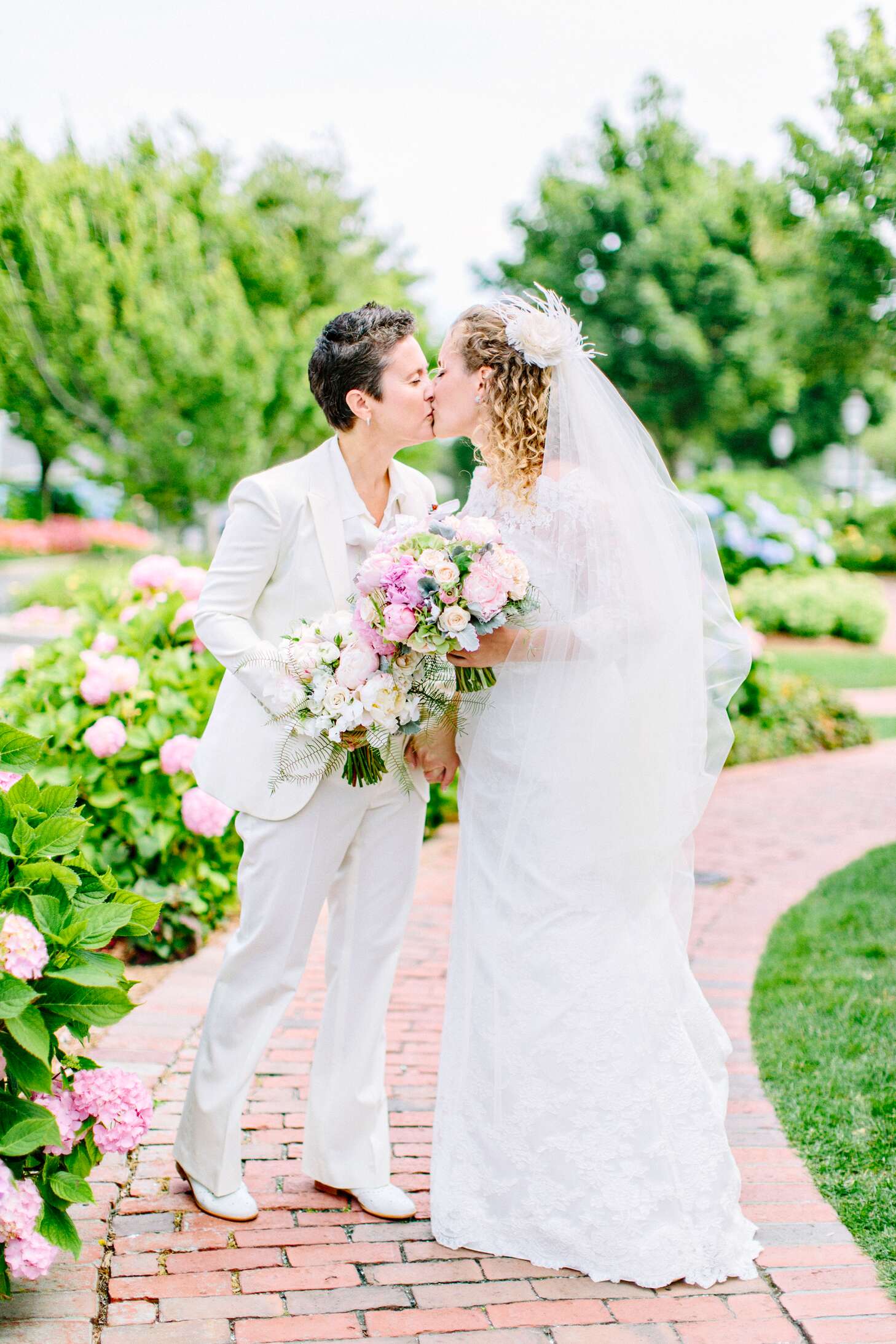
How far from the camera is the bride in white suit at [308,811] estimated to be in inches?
109

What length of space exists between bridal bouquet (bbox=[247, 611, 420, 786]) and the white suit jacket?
92 mm

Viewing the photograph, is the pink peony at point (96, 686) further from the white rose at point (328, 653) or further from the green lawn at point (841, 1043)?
the green lawn at point (841, 1043)

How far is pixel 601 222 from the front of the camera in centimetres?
3139

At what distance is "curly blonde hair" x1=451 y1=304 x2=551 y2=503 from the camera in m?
2.84

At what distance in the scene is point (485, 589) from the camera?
2490 millimetres

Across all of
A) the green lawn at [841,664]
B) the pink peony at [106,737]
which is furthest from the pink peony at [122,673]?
the green lawn at [841,664]

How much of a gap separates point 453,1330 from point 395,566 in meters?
1.61

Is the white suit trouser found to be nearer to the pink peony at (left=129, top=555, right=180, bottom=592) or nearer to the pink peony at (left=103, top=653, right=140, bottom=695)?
the pink peony at (left=103, top=653, right=140, bottom=695)

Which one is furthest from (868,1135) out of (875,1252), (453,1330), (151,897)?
(151,897)

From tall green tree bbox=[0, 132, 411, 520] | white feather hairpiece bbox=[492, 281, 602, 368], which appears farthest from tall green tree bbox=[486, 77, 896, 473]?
white feather hairpiece bbox=[492, 281, 602, 368]

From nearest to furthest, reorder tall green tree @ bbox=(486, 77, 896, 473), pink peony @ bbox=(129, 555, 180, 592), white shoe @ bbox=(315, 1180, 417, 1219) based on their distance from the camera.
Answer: white shoe @ bbox=(315, 1180, 417, 1219) < pink peony @ bbox=(129, 555, 180, 592) < tall green tree @ bbox=(486, 77, 896, 473)

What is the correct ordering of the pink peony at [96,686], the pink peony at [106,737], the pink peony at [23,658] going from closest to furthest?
the pink peony at [106,737], the pink peony at [96,686], the pink peony at [23,658]

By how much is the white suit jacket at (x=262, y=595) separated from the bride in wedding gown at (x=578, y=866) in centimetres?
35

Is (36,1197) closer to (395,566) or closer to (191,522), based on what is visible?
(395,566)
